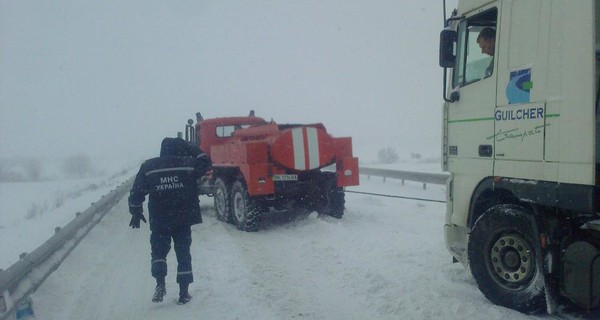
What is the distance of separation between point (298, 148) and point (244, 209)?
5.22ft

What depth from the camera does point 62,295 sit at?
5.31 m

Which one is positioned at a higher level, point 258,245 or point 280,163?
point 280,163

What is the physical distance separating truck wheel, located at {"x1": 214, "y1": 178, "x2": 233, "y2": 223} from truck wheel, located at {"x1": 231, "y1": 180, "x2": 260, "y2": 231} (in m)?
0.35

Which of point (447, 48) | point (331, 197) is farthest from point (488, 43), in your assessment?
point (331, 197)

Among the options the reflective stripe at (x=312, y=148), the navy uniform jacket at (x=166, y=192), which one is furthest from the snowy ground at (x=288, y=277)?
the reflective stripe at (x=312, y=148)

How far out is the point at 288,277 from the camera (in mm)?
5824

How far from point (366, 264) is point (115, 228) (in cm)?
612

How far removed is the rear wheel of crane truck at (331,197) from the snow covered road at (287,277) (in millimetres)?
Result: 336

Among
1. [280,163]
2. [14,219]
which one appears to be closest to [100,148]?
[14,219]

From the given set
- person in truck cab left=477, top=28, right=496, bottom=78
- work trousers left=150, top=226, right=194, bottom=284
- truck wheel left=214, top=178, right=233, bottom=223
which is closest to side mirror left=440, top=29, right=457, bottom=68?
person in truck cab left=477, top=28, right=496, bottom=78

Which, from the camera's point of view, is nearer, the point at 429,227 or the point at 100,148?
the point at 429,227

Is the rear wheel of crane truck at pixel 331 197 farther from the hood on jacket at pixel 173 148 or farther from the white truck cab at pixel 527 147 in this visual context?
the hood on jacket at pixel 173 148

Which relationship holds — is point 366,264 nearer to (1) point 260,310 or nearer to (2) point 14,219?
(1) point 260,310

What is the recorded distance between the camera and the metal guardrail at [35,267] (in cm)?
401
